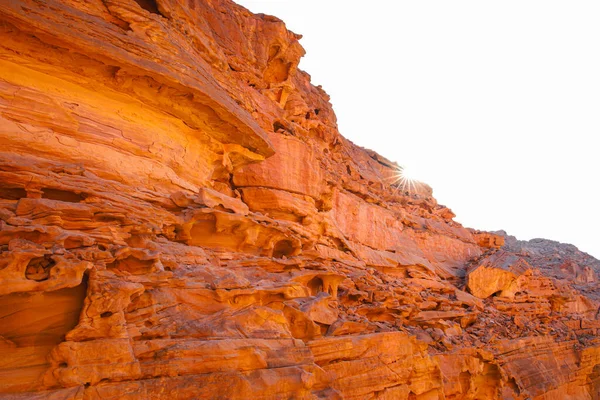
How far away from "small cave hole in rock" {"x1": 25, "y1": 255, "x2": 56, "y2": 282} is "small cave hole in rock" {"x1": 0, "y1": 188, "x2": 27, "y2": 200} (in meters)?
1.93

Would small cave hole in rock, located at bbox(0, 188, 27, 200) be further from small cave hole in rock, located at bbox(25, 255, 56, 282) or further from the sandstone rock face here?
small cave hole in rock, located at bbox(25, 255, 56, 282)

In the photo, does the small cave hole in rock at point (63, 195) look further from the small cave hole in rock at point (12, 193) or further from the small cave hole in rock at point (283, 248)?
the small cave hole in rock at point (283, 248)

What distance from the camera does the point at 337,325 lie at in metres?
9.64

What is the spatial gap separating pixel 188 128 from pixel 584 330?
30.2 metres

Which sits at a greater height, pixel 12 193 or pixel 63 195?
pixel 63 195

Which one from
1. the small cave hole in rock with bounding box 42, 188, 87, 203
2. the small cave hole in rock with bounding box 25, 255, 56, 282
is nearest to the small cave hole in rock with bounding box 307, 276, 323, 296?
the small cave hole in rock with bounding box 42, 188, 87, 203

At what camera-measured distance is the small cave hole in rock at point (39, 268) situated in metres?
4.95

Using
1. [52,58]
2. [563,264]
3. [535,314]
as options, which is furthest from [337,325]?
[563,264]

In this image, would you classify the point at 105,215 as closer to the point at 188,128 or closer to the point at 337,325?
the point at 188,128

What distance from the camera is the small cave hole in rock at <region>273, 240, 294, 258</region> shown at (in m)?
11.8

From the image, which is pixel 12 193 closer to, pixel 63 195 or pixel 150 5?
pixel 63 195

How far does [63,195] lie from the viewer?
6.75 metres

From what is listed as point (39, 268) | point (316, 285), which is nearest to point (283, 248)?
point (316, 285)

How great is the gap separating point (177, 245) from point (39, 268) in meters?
3.11
